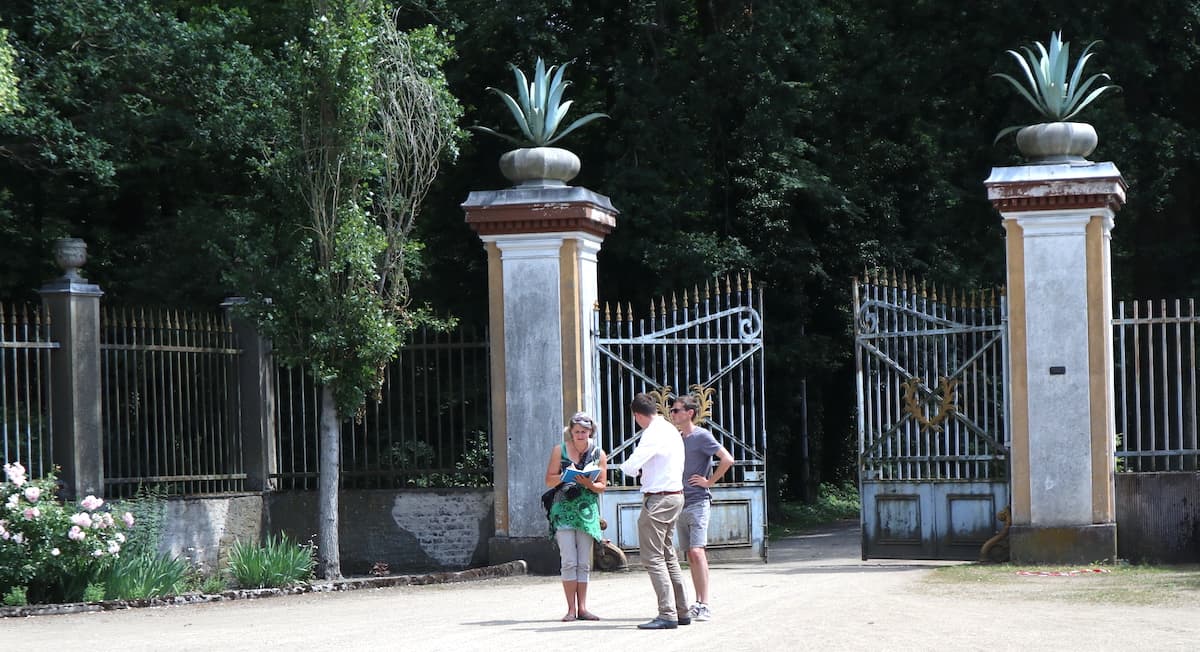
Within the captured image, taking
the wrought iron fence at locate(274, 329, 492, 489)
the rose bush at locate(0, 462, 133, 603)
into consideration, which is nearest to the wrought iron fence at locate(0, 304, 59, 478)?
the rose bush at locate(0, 462, 133, 603)

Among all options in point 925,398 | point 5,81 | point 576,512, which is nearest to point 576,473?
point 576,512

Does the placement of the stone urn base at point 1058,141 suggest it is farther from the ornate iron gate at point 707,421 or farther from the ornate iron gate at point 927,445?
the ornate iron gate at point 707,421

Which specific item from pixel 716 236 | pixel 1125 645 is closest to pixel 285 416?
pixel 716 236

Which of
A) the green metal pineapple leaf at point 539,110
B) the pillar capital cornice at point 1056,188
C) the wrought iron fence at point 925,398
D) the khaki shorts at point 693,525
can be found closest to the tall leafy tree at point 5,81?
the green metal pineapple leaf at point 539,110

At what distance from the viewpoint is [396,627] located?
9.14 m

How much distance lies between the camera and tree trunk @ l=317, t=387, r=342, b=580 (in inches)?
512

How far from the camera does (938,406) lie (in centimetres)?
1258

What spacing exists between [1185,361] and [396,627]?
41.8ft

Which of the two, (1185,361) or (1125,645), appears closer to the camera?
(1125,645)

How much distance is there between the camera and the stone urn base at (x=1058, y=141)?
12.3 meters

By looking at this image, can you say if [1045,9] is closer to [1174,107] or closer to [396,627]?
[1174,107]

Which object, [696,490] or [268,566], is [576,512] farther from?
[268,566]

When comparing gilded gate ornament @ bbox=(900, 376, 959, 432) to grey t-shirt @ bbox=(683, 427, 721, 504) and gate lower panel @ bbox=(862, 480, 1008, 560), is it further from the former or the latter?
grey t-shirt @ bbox=(683, 427, 721, 504)

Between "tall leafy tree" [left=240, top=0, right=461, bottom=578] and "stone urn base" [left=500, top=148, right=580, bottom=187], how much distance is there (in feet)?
2.69
